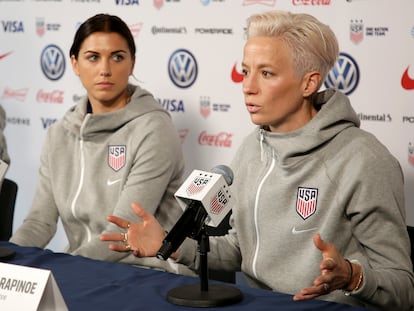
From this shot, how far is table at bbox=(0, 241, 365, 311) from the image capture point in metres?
1.86

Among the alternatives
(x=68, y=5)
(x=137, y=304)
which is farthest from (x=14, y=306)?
(x=68, y=5)

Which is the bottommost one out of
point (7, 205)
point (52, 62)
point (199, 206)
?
point (7, 205)

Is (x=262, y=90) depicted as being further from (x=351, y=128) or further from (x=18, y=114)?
(x=18, y=114)

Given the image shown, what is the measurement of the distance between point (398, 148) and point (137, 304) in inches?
62.8

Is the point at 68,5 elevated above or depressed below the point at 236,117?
above

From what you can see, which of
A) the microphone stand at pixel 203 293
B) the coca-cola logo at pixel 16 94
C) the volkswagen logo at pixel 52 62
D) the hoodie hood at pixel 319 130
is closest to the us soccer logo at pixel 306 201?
the hoodie hood at pixel 319 130

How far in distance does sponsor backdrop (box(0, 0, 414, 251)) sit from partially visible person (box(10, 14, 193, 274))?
60 centimetres

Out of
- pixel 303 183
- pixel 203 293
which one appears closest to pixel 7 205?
pixel 303 183

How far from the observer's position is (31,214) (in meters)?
3.16

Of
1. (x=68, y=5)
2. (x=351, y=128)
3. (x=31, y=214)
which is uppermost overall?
(x=68, y=5)

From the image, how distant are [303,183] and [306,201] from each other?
51mm

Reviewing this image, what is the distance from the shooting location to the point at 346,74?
10.7 feet

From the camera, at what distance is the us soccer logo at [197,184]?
1836 mm

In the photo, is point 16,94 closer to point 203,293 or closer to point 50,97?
point 50,97
